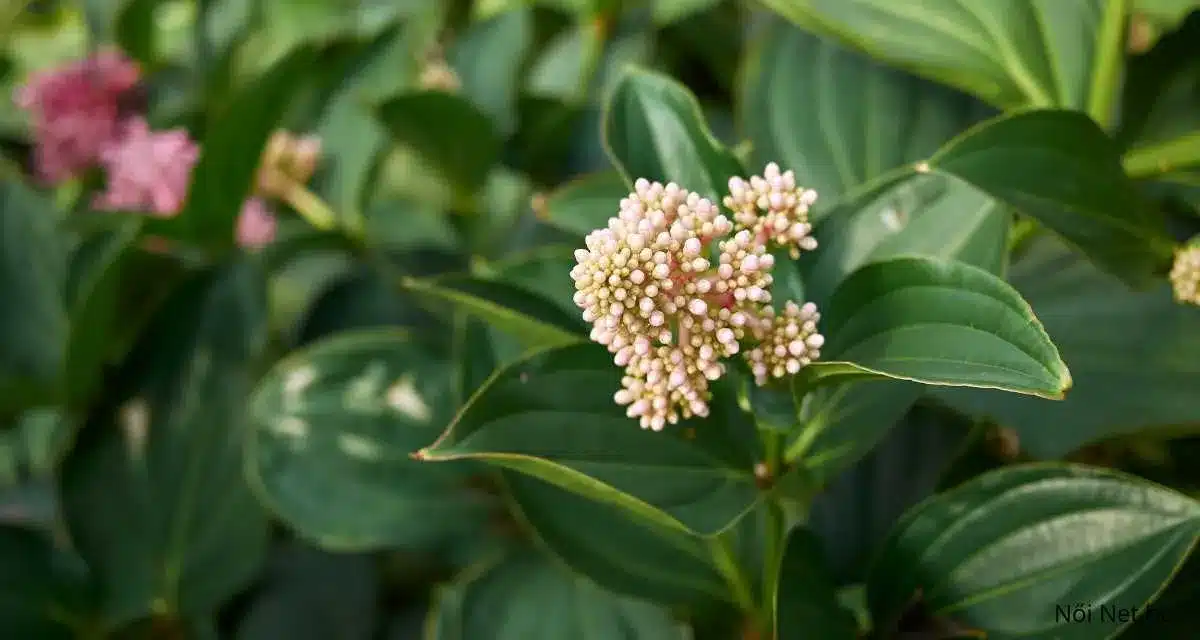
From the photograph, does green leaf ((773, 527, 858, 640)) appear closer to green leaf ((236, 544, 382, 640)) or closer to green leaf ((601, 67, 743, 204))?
green leaf ((601, 67, 743, 204))

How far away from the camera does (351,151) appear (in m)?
0.92

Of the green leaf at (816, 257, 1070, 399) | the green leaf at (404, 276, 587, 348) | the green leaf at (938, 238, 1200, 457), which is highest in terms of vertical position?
the green leaf at (816, 257, 1070, 399)

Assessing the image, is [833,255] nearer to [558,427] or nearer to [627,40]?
[558,427]

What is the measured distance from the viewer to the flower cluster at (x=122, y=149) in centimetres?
88

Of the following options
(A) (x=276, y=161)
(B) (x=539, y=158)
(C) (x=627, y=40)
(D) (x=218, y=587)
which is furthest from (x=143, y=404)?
(C) (x=627, y=40)

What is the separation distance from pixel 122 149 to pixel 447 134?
1.18 ft

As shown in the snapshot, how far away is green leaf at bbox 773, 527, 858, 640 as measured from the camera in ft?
1.56

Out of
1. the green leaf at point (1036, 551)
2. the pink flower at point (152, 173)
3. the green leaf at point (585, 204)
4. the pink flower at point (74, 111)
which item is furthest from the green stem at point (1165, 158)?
the pink flower at point (74, 111)

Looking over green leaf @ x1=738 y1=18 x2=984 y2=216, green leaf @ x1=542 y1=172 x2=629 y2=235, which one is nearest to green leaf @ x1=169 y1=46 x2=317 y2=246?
green leaf @ x1=542 y1=172 x2=629 y2=235

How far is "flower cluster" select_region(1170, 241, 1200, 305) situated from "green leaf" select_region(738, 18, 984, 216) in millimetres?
229

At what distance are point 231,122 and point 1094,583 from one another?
721 millimetres

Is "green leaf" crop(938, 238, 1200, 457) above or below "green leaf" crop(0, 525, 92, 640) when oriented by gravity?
above

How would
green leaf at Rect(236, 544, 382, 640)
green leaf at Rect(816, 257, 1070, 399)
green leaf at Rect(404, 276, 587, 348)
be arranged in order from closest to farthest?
1. green leaf at Rect(816, 257, 1070, 399)
2. green leaf at Rect(404, 276, 587, 348)
3. green leaf at Rect(236, 544, 382, 640)

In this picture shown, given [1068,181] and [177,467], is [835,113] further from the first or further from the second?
[177,467]
